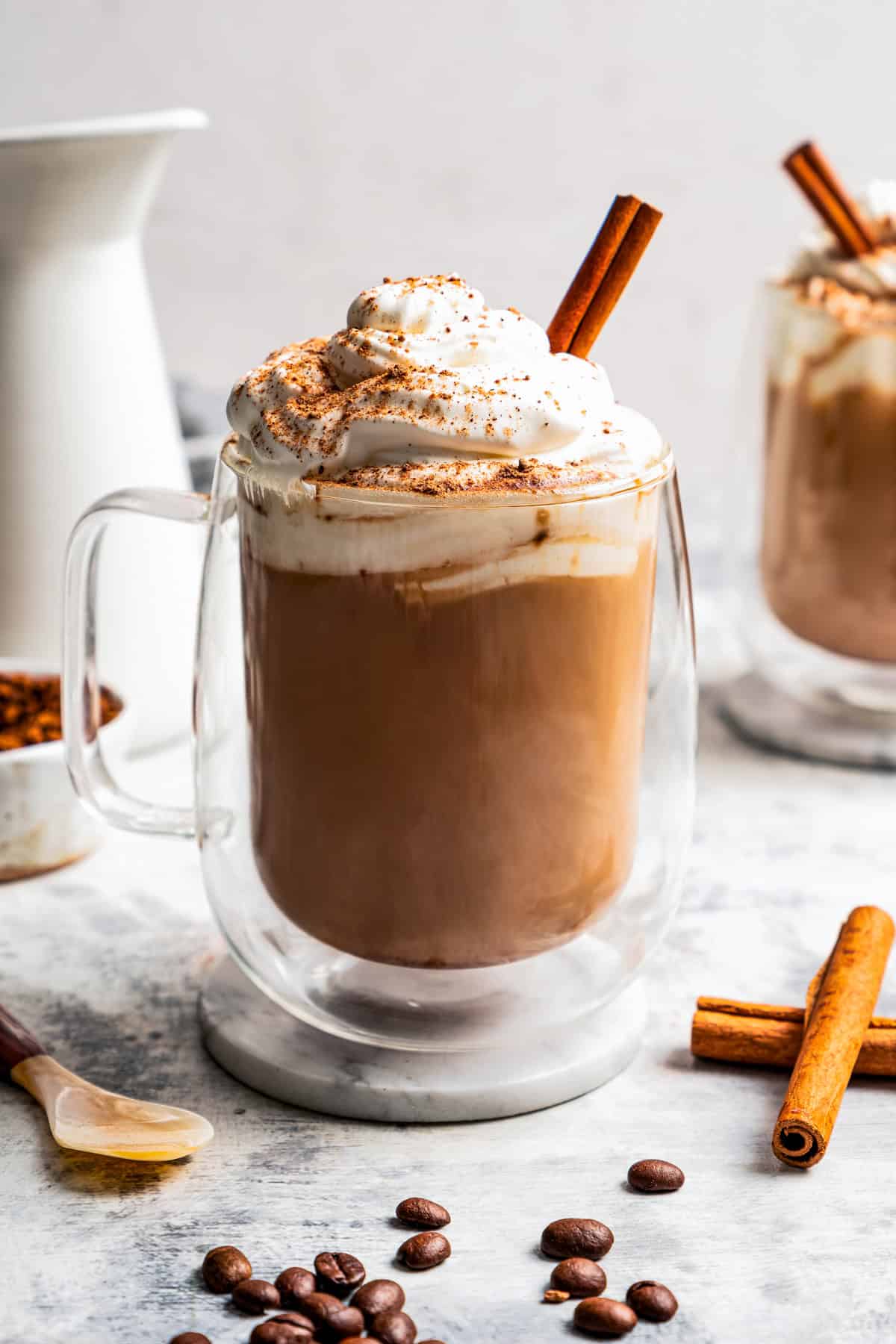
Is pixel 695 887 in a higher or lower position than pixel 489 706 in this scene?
lower

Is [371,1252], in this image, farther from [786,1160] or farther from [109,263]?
[109,263]

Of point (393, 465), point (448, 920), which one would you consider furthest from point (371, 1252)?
point (393, 465)

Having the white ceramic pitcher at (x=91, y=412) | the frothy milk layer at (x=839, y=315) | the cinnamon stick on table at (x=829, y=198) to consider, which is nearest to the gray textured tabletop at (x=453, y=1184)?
the white ceramic pitcher at (x=91, y=412)

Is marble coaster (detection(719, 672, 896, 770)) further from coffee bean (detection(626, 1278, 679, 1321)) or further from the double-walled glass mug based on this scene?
coffee bean (detection(626, 1278, 679, 1321))

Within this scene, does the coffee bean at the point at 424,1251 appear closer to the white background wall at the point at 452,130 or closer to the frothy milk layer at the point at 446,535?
the frothy milk layer at the point at 446,535

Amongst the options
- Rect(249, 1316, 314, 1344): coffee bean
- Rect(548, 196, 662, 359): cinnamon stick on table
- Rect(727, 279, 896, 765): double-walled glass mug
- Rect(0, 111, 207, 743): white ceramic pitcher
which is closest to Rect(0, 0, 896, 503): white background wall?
Rect(727, 279, 896, 765): double-walled glass mug

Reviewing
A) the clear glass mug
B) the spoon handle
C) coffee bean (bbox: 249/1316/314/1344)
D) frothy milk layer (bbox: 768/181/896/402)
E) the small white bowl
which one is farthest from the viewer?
frothy milk layer (bbox: 768/181/896/402)

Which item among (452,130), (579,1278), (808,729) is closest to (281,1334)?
(579,1278)
